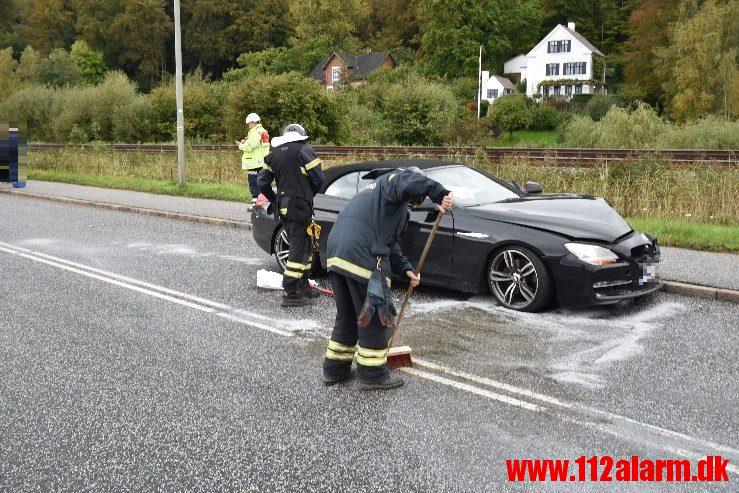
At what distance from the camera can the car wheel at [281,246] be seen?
9.77 m

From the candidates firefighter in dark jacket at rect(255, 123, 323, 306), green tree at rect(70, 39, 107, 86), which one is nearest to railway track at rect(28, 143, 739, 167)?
firefighter in dark jacket at rect(255, 123, 323, 306)

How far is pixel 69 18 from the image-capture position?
354ft

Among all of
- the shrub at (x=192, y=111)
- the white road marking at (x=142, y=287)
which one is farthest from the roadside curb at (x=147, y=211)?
the shrub at (x=192, y=111)

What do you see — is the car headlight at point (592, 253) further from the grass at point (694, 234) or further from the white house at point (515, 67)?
the white house at point (515, 67)

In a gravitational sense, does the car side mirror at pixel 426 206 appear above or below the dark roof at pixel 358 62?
below

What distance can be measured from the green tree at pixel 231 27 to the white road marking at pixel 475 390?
92.1 meters

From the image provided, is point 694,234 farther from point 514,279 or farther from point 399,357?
point 399,357

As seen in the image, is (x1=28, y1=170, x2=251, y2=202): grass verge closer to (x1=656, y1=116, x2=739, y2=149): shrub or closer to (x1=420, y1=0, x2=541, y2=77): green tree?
(x1=656, y1=116, x2=739, y2=149): shrub

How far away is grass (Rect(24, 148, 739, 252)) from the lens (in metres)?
11.9

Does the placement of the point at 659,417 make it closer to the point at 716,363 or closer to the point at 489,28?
the point at 716,363

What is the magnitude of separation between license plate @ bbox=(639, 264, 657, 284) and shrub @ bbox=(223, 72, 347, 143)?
2381 cm

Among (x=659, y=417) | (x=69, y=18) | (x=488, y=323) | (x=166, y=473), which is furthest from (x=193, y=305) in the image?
(x=69, y=18)

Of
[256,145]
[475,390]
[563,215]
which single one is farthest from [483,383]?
[256,145]

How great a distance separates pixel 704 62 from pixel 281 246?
2168 inches
